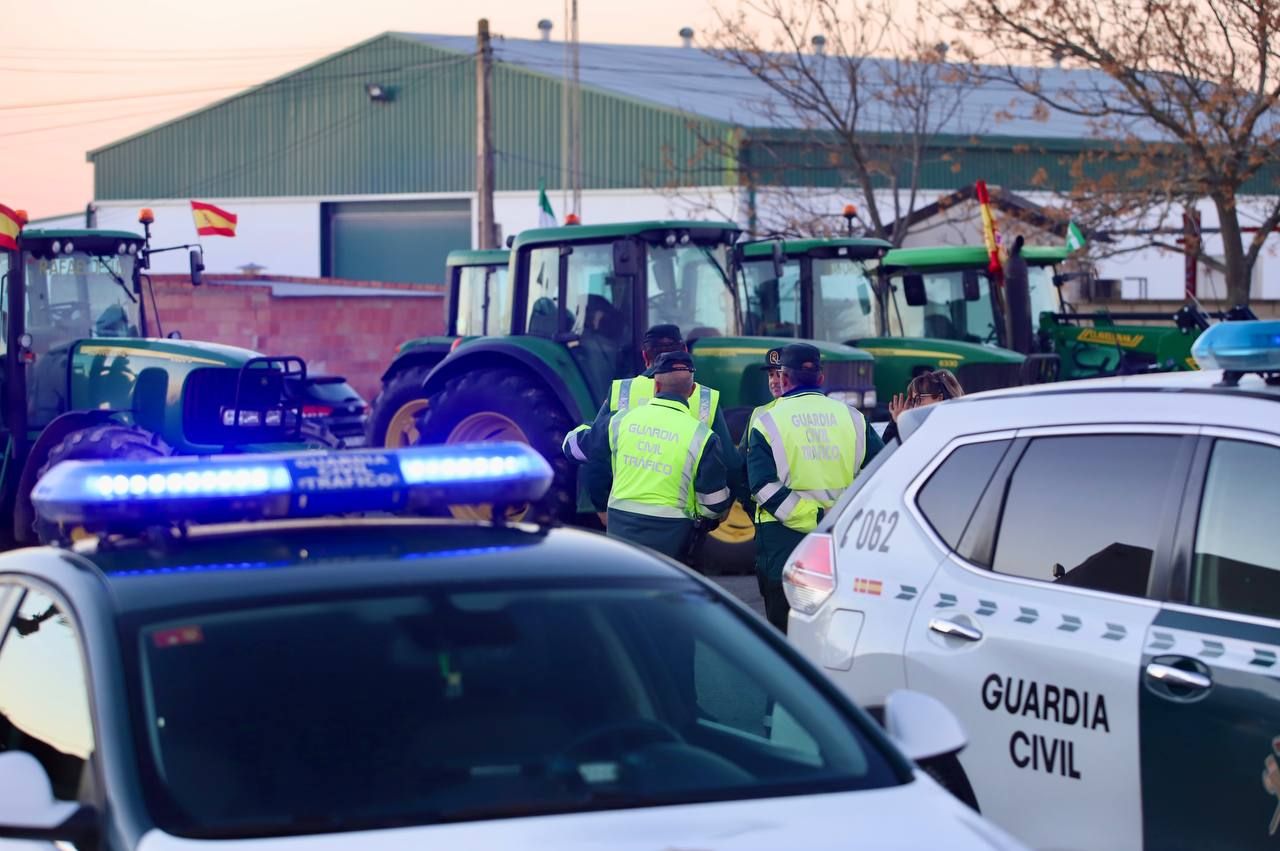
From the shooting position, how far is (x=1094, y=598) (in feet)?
14.9

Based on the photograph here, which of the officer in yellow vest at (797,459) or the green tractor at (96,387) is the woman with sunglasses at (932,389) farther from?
the green tractor at (96,387)

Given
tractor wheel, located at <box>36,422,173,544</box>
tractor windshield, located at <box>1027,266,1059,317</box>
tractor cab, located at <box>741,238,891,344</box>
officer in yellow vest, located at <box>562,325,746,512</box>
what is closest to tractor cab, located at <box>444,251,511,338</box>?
tractor cab, located at <box>741,238,891,344</box>

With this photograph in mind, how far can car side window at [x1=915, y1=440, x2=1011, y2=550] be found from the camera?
4.98 meters

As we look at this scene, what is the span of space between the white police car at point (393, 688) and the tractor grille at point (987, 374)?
12.5 metres

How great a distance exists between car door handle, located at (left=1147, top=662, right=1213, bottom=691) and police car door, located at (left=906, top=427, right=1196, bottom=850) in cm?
6

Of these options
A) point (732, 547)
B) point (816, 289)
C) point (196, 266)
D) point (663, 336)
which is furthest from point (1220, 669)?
point (816, 289)

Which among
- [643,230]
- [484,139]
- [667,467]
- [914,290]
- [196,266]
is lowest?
[667,467]

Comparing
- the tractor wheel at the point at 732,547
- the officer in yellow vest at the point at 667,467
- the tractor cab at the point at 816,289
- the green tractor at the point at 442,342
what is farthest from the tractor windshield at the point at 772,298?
the officer in yellow vest at the point at 667,467

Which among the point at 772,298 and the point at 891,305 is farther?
the point at 891,305

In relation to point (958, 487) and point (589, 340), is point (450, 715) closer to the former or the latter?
point (958, 487)

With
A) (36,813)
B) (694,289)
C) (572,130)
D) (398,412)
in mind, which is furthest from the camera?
(572,130)

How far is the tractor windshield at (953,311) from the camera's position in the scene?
18.1 metres

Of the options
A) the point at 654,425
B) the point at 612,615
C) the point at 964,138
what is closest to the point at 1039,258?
the point at 654,425

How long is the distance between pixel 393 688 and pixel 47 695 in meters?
0.72
